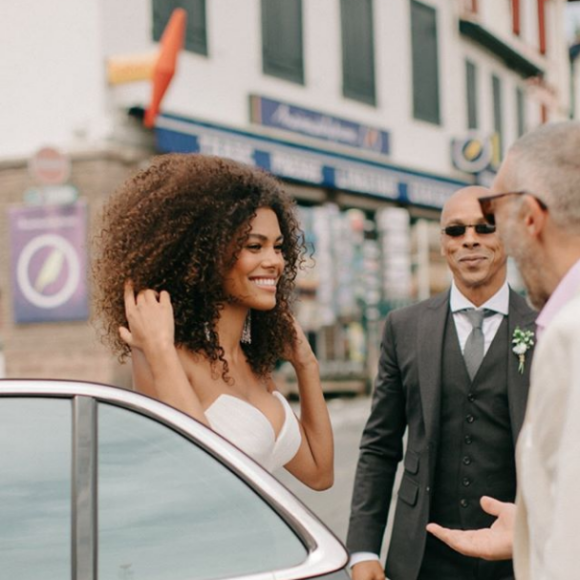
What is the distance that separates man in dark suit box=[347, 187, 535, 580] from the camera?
10.2ft

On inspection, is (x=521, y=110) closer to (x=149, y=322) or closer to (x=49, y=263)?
(x=49, y=263)

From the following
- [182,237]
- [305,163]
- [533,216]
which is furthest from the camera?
[305,163]

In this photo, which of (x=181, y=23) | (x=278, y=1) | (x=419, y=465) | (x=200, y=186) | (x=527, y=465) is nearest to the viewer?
(x=527, y=465)

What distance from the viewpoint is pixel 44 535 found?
2.13 m

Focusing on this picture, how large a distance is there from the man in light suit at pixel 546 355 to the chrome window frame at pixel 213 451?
0.26m

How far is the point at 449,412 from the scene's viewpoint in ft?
10.5

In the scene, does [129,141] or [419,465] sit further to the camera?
[129,141]

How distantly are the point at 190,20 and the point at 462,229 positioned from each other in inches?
515

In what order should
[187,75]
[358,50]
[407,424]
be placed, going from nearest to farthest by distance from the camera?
[407,424]
[187,75]
[358,50]

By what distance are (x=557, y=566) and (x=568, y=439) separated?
187mm

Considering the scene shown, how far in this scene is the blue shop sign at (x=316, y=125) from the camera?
16.6 metres

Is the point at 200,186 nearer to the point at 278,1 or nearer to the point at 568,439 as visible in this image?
the point at 568,439

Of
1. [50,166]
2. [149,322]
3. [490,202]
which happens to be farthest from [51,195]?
[490,202]

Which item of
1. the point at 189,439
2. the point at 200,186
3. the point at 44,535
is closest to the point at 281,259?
the point at 200,186
